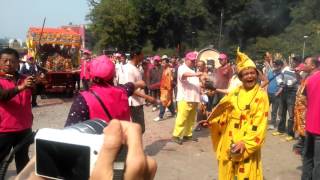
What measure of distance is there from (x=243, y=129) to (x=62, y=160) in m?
2.93

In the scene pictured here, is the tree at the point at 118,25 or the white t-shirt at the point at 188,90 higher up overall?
the tree at the point at 118,25

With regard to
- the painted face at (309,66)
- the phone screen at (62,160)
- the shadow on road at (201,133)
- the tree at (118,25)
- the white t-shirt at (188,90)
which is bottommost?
the shadow on road at (201,133)

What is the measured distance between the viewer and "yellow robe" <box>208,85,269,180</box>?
4.32 metres

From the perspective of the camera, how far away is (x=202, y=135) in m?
9.80

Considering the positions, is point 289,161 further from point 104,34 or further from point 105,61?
point 104,34

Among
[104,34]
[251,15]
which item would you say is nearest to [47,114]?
[104,34]

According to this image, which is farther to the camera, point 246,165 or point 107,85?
point 246,165

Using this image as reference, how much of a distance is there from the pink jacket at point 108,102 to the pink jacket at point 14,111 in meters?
1.65

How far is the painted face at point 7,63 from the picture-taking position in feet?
14.7

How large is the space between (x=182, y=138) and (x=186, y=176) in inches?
96.6

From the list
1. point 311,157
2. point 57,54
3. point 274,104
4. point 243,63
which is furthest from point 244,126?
point 57,54

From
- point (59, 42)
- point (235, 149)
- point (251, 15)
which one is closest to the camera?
point (235, 149)

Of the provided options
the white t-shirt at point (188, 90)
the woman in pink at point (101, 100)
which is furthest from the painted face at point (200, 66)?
the woman in pink at point (101, 100)

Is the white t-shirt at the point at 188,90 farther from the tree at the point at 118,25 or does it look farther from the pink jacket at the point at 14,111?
the tree at the point at 118,25
